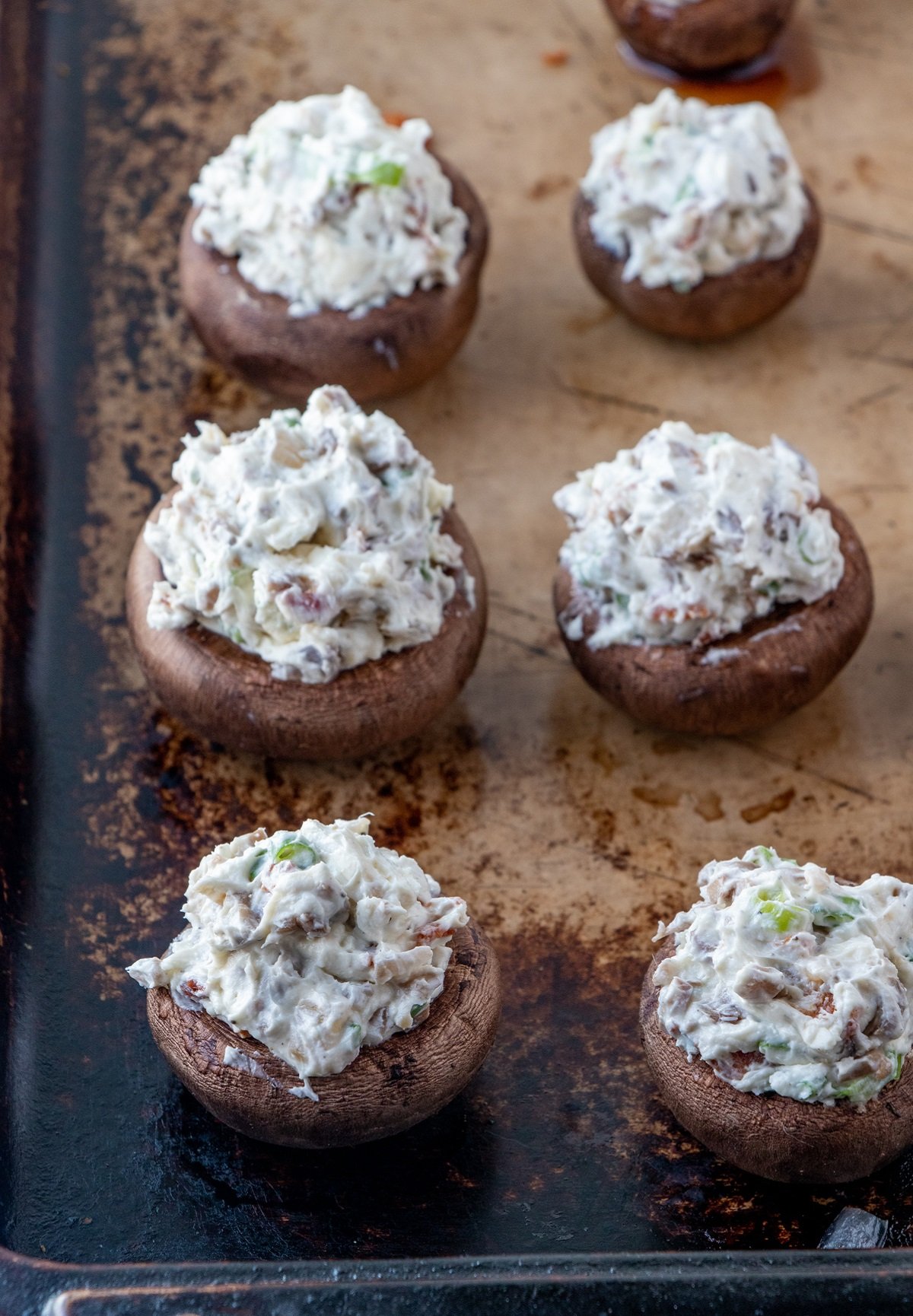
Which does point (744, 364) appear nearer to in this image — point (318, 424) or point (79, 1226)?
point (318, 424)

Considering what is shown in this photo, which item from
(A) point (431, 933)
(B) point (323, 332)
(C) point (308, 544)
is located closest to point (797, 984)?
(A) point (431, 933)

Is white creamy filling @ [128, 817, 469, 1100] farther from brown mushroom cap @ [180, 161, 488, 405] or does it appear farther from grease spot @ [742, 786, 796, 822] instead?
brown mushroom cap @ [180, 161, 488, 405]

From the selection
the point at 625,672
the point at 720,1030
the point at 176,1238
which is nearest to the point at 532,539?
the point at 625,672

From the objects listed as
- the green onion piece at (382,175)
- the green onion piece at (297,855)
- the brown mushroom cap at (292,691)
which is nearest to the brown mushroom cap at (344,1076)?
the green onion piece at (297,855)

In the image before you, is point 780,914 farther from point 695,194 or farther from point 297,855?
point 695,194

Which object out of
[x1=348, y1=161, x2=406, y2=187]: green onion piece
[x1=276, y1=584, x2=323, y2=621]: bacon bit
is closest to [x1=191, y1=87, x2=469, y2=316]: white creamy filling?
[x1=348, y1=161, x2=406, y2=187]: green onion piece

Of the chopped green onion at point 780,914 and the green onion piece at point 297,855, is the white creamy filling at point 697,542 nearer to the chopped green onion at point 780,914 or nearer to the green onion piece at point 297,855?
the chopped green onion at point 780,914
